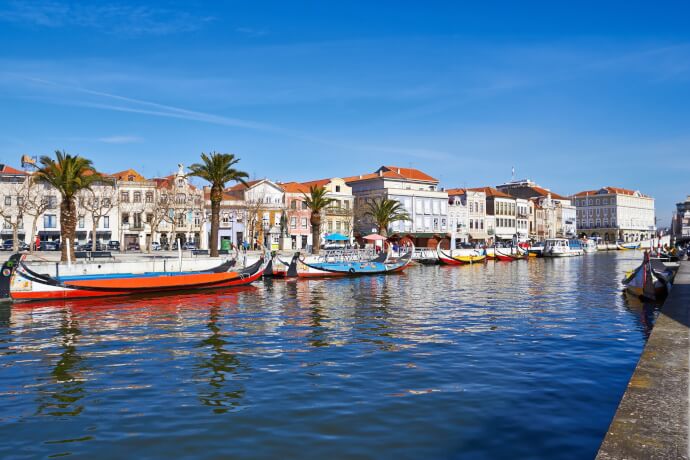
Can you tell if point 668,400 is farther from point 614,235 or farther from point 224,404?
point 614,235

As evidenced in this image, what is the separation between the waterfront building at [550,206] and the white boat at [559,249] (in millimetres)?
37242

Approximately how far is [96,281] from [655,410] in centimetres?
2772

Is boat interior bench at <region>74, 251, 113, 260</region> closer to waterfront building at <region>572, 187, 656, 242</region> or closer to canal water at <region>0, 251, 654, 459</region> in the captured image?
canal water at <region>0, 251, 654, 459</region>

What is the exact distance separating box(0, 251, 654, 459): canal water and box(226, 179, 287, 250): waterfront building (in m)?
52.9

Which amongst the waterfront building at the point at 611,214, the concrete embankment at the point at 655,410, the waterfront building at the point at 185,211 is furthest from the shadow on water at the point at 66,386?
the waterfront building at the point at 611,214

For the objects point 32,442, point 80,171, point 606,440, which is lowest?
point 32,442

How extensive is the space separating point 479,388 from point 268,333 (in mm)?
8514

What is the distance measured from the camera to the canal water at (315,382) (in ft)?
29.5

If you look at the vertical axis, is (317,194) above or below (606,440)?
above

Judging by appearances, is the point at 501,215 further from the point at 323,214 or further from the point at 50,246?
the point at 50,246

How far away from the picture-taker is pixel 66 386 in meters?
12.2

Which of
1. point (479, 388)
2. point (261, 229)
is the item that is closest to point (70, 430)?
point (479, 388)

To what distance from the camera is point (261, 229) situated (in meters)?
77.4

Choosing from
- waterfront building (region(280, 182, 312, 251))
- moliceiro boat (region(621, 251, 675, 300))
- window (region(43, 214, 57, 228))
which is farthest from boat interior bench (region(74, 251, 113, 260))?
waterfront building (region(280, 182, 312, 251))
